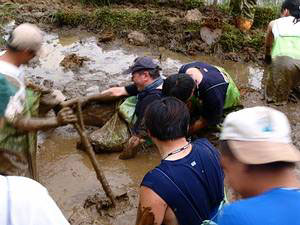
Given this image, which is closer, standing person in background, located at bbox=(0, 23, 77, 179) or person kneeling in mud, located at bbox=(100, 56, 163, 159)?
standing person in background, located at bbox=(0, 23, 77, 179)

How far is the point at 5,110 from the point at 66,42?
6.48 metres

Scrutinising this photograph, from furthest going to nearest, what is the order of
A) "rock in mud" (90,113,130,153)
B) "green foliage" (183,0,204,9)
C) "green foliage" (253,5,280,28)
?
"green foliage" (183,0,204,9) < "green foliage" (253,5,280,28) < "rock in mud" (90,113,130,153)

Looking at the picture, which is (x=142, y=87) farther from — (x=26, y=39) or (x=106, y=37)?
(x=106, y=37)

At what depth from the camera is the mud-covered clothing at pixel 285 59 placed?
19.4ft

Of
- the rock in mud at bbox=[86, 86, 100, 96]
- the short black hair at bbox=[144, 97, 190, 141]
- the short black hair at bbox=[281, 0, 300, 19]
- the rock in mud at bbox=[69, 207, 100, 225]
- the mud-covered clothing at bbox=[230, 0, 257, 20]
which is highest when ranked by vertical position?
the short black hair at bbox=[144, 97, 190, 141]

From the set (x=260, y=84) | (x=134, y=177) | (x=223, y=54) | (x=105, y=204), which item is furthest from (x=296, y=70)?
(x=105, y=204)

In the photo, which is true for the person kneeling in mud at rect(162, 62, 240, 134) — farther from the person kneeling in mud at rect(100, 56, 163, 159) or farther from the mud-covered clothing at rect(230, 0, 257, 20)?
the mud-covered clothing at rect(230, 0, 257, 20)

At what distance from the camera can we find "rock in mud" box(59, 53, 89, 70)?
23.6 ft

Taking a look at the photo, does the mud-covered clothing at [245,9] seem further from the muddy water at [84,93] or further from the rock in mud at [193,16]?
the muddy water at [84,93]

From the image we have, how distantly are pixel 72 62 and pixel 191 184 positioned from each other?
4.94 metres

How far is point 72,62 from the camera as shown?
286 inches

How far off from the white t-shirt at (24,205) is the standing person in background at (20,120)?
166 centimetres

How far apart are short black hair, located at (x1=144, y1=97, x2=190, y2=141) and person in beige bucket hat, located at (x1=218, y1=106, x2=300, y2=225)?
89 centimetres

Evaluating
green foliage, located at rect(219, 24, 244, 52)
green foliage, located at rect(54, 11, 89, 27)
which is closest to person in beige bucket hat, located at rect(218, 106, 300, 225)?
green foliage, located at rect(219, 24, 244, 52)
